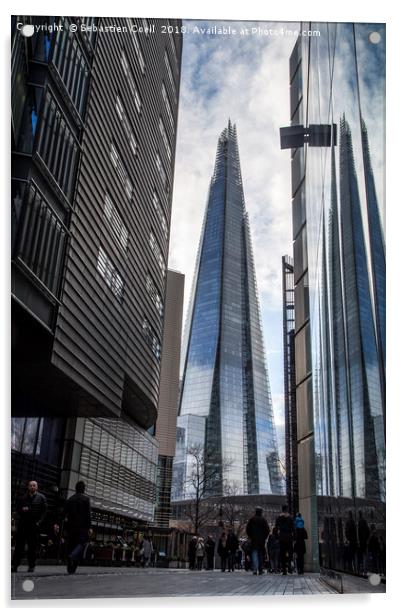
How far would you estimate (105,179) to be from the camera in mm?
14133

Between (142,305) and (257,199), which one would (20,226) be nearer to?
(257,199)

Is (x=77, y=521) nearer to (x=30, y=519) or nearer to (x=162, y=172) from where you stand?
(x=30, y=519)

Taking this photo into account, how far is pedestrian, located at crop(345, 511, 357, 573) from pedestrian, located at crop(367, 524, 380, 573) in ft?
0.90

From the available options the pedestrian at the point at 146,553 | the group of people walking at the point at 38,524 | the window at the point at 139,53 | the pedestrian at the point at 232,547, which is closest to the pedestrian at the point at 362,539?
the group of people walking at the point at 38,524

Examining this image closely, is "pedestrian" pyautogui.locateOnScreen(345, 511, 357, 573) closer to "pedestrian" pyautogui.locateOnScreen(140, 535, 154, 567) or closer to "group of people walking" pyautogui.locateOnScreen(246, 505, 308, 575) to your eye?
"group of people walking" pyautogui.locateOnScreen(246, 505, 308, 575)

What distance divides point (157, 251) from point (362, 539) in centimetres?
1642

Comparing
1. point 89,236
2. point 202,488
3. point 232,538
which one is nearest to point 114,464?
point 202,488

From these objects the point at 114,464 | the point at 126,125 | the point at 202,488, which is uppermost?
the point at 126,125

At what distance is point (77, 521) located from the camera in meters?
8.60

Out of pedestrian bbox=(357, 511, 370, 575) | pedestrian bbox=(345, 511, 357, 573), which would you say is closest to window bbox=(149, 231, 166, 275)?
pedestrian bbox=(345, 511, 357, 573)

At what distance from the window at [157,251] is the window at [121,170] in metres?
3.05

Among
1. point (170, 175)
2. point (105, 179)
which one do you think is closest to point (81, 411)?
point (105, 179)

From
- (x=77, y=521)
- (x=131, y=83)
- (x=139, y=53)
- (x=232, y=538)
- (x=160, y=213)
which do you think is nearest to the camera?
(x=77, y=521)

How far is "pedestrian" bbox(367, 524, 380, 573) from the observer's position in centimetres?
618
